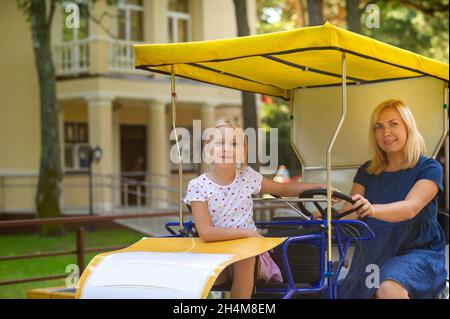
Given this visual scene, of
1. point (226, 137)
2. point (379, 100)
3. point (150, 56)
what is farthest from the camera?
point (379, 100)

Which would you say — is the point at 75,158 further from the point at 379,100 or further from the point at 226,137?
the point at 226,137

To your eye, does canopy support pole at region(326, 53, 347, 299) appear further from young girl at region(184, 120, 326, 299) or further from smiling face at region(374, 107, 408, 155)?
smiling face at region(374, 107, 408, 155)

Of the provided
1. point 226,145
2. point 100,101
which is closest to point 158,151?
point 100,101

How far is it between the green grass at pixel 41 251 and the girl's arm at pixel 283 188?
27.3 feet

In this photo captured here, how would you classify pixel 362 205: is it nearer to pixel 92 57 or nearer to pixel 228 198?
pixel 228 198

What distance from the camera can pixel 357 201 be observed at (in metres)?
5.43

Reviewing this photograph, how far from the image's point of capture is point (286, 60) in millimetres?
6297

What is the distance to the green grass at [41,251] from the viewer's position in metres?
15.4

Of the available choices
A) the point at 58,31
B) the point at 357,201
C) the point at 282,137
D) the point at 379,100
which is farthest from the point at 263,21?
the point at 357,201

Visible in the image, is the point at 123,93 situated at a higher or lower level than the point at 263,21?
lower

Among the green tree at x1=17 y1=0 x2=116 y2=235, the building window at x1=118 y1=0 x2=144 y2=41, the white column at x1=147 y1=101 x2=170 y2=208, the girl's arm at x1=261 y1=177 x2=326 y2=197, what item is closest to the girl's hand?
the girl's arm at x1=261 y1=177 x2=326 y2=197
